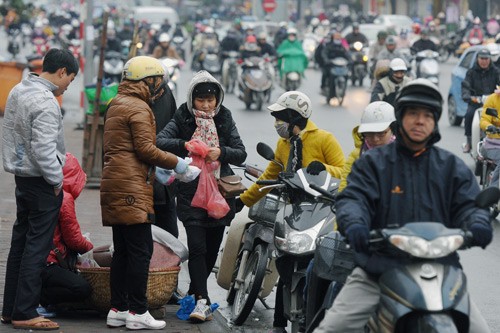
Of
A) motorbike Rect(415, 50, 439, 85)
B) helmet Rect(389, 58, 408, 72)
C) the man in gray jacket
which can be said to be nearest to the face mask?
the man in gray jacket

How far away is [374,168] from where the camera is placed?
5.82m

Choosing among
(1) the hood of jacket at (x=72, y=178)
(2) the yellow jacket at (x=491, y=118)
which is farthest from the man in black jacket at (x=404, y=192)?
(2) the yellow jacket at (x=491, y=118)

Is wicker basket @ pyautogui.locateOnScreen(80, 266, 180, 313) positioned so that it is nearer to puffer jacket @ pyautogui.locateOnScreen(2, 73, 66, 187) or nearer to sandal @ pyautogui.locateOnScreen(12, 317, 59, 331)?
sandal @ pyautogui.locateOnScreen(12, 317, 59, 331)

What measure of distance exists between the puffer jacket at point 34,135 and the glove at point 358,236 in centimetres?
279

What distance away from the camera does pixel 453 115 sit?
25.3 meters

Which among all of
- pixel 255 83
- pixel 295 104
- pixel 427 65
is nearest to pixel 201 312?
pixel 295 104

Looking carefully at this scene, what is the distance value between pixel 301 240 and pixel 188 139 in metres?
1.65

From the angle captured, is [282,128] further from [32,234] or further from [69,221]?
[32,234]

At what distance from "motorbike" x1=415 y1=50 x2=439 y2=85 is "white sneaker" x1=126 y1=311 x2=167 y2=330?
2487 cm

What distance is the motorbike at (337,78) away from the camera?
30.9m

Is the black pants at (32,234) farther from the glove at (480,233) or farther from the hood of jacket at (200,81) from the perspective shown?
the glove at (480,233)

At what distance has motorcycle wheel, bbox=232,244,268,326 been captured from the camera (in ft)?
27.6

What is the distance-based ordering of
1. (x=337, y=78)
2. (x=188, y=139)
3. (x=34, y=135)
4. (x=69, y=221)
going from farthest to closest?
(x=337, y=78)
(x=188, y=139)
(x=69, y=221)
(x=34, y=135)

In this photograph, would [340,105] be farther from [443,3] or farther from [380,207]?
[443,3]
